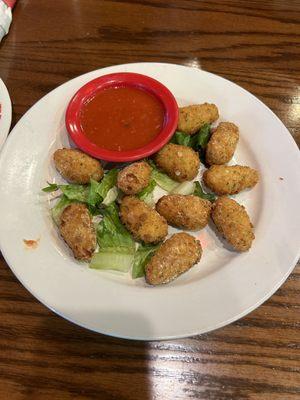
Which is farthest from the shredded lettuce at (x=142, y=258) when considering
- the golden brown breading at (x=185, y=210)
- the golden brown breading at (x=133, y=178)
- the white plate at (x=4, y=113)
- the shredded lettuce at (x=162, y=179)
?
the white plate at (x=4, y=113)

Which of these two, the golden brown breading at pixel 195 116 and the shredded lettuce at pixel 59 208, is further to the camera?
the golden brown breading at pixel 195 116

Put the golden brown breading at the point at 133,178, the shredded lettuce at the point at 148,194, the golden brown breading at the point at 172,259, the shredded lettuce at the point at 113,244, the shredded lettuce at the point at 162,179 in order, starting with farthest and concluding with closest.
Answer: the shredded lettuce at the point at 162,179, the shredded lettuce at the point at 148,194, the golden brown breading at the point at 133,178, the shredded lettuce at the point at 113,244, the golden brown breading at the point at 172,259

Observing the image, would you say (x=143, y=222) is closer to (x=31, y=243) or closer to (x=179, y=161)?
(x=179, y=161)

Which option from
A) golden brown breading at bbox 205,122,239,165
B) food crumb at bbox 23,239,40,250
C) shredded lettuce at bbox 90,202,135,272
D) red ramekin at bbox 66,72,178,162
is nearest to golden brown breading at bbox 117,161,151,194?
red ramekin at bbox 66,72,178,162

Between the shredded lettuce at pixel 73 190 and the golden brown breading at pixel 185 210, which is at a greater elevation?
the shredded lettuce at pixel 73 190

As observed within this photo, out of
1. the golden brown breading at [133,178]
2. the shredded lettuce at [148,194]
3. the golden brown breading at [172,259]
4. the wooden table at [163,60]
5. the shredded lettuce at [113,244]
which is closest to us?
the wooden table at [163,60]

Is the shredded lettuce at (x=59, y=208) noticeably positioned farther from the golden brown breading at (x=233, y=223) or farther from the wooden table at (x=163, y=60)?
the golden brown breading at (x=233, y=223)

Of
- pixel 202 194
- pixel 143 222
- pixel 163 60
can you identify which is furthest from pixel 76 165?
pixel 163 60
